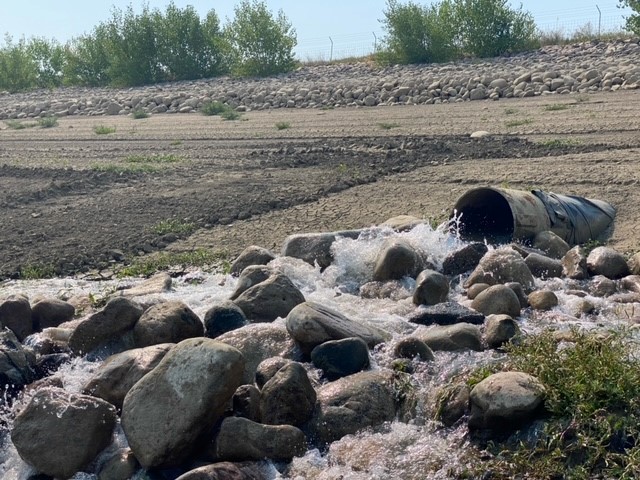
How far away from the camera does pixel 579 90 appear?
24672mm

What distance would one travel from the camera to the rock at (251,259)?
991cm

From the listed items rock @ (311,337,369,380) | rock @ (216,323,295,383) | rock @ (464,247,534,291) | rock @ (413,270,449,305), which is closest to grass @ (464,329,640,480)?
rock @ (311,337,369,380)

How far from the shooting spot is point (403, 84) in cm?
3103

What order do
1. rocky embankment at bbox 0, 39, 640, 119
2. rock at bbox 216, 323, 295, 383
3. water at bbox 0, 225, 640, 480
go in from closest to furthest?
water at bbox 0, 225, 640, 480
rock at bbox 216, 323, 295, 383
rocky embankment at bbox 0, 39, 640, 119

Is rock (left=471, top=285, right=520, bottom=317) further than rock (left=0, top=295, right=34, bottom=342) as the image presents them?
No

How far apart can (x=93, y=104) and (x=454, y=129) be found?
82.3ft

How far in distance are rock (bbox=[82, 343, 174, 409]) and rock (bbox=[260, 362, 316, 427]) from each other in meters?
0.97

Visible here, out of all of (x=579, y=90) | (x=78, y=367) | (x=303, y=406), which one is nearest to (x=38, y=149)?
(x=579, y=90)

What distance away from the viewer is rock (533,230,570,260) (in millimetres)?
9766

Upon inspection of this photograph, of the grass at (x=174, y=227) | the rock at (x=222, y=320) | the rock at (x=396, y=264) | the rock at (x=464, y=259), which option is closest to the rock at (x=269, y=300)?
the rock at (x=222, y=320)

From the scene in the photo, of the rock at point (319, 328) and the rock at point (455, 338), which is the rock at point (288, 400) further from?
the rock at point (455, 338)

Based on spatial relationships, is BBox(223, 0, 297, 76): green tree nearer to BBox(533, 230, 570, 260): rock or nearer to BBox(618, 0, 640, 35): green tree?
BBox(618, 0, 640, 35): green tree

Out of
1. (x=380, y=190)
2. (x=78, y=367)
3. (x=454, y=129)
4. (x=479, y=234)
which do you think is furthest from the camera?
(x=454, y=129)

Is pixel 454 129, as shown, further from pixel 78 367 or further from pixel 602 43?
pixel 602 43
